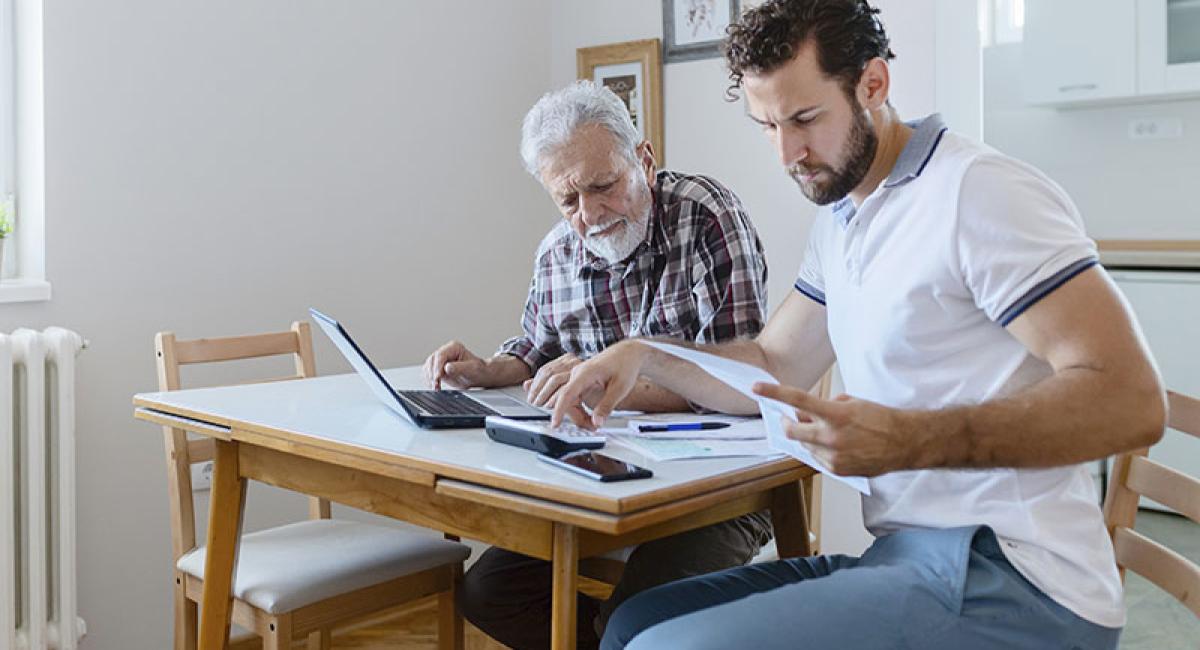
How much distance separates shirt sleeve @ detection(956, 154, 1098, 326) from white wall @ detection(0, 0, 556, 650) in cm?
198

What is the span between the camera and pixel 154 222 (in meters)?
2.72

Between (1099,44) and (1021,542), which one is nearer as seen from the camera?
(1021,542)

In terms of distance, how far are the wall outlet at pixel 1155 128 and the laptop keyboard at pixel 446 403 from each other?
3.31 m

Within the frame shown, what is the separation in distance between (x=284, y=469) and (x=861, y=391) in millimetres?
862

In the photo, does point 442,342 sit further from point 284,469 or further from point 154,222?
point 284,469

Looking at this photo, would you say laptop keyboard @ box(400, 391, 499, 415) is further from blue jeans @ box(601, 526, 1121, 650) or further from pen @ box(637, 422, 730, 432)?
blue jeans @ box(601, 526, 1121, 650)

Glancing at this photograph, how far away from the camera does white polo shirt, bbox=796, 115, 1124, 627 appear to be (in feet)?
4.33

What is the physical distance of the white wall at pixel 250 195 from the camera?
8.59ft

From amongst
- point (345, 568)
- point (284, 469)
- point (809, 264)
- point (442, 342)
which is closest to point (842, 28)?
point (809, 264)

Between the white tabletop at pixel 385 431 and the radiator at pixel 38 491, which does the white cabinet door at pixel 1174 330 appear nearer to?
the white tabletop at pixel 385 431

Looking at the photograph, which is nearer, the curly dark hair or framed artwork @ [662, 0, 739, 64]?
the curly dark hair

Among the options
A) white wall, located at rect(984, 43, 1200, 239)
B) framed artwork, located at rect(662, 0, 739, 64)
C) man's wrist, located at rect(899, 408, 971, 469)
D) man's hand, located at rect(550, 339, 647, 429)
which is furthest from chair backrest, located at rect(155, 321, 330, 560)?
white wall, located at rect(984, 43, 1200, 239)

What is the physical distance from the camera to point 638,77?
3502 mm

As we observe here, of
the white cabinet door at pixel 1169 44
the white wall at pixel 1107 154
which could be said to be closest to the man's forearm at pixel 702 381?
the white cabinet door at pixel 1169 44
